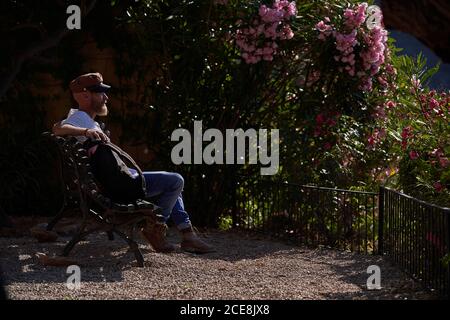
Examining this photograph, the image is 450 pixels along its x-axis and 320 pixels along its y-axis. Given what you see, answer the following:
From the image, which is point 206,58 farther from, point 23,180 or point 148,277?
point 148,277

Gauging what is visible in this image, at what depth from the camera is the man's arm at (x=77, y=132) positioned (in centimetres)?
634

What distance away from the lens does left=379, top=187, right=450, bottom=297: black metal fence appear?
17.4ft

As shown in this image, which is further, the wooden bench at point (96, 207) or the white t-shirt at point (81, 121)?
the white t-shirt at point (81, 121)

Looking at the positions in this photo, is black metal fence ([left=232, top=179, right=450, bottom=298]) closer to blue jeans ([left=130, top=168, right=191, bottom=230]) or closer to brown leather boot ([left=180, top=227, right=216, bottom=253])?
brown leather boot ([left=180, top=227, right=216, bottom=253])

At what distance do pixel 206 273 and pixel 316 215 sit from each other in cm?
214

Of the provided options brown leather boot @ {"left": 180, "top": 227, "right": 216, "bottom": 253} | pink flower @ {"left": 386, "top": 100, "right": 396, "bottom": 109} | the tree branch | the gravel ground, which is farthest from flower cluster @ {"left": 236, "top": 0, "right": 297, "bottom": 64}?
brown leather boot @ {"left": 180, "top": 227, "right": 216, "bottom": 253}

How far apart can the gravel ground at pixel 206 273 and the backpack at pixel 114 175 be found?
0.47m

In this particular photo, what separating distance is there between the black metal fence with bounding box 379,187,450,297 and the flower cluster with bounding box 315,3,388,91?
1.48 meters

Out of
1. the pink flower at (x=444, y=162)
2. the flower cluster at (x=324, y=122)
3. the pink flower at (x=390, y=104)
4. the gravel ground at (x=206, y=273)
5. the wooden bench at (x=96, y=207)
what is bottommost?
the gravel ground at (x=206, y=273)

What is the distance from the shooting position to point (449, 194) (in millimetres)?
6055

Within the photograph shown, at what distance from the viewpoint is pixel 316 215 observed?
26.8ft

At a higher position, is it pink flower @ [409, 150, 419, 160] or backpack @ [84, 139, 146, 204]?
pink flower @ [409, 150, 419, 160]

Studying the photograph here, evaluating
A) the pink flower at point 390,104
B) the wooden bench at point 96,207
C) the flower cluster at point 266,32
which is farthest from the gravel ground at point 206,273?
the pink flower at point 390,104

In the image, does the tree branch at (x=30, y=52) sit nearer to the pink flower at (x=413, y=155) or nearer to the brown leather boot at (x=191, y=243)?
the brown leather boot at (x=191, y=243)
